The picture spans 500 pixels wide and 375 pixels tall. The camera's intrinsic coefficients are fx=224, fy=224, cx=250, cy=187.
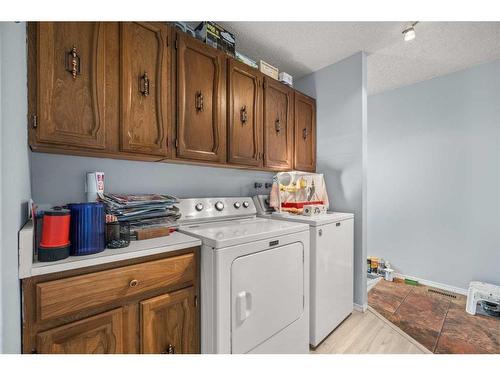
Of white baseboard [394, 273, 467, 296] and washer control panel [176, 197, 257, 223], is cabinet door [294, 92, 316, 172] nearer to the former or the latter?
washer control panel [176, 197, 257, 223]

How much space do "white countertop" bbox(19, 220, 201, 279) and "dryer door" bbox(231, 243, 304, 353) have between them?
32cm

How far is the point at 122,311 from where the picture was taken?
0.97 meters

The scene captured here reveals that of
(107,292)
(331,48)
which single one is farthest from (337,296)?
(331,48)

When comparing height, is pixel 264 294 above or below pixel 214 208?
below

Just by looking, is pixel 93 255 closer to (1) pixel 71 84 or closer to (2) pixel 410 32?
(1) pixel 71 84

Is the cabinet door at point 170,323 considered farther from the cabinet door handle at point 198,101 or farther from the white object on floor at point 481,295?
the white object on floor at point 481,295

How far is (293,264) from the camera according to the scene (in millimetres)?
1485

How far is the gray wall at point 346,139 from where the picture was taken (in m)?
2.22

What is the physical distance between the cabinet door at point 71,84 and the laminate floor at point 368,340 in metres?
2.08

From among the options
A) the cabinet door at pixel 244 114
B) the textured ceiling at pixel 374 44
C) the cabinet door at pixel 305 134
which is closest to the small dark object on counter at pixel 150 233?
the cabinet door at pixel 244 114

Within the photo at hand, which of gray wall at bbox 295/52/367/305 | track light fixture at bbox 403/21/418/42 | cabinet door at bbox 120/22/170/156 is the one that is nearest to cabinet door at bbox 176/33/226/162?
cabinet door at bbox 120/22/170/156

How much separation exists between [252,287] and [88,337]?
75 cm

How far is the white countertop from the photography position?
0.77 m

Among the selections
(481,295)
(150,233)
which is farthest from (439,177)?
(150,233)
